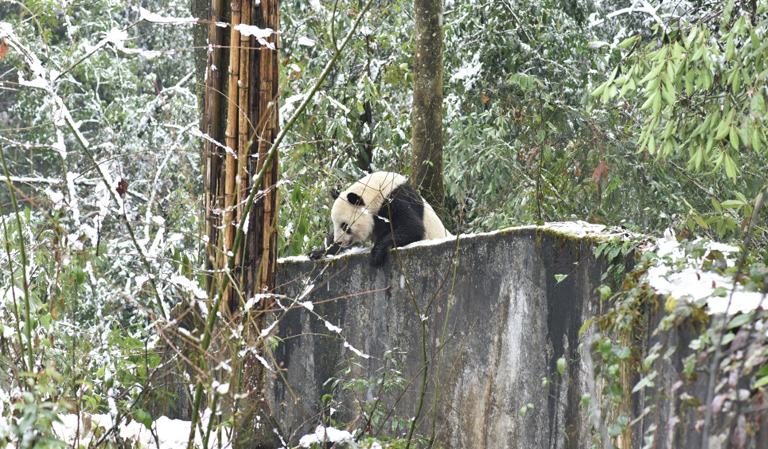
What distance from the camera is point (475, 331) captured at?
407 centimetres

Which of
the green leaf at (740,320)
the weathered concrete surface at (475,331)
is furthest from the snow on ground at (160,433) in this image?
the green leaf at (740,320)

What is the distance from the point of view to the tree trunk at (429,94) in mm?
6406

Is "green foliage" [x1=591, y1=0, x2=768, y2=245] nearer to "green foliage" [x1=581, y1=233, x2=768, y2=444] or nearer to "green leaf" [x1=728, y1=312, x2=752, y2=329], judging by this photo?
"green foliage" [x1=581, y1=233, x2=768, y2=444]

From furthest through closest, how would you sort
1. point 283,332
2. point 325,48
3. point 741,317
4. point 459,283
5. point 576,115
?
point 325,48 → point 576,115 → point 283,332 → point 459,283 → point 741,317

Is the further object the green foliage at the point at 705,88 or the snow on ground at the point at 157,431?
the snow on ground at the point at 157,431

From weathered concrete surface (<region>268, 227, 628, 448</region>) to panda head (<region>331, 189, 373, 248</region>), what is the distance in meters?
0.38

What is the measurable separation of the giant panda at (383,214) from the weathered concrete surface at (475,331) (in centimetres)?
39

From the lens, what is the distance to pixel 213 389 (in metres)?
2.16

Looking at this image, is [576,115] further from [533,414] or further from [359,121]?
[533,414]

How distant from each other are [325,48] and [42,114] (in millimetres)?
5934

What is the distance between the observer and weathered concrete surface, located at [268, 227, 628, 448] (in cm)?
333

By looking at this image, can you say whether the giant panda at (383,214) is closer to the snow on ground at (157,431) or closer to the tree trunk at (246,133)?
the tree trunk at (246,133)

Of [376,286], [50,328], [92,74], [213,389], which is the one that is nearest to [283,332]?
[376,286]

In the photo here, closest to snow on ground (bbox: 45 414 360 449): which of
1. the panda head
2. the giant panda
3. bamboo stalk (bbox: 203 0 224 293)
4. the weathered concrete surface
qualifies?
the weathered concrete surface
